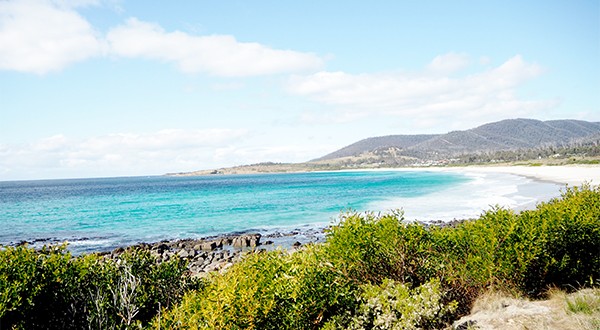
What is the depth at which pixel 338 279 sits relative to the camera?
6.84 m

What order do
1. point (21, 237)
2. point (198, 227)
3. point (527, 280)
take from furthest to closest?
point (198, 227) < point (21, 237) < point (527, 280)

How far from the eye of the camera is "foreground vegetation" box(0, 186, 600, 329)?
18.8ft

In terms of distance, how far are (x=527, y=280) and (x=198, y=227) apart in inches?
1344

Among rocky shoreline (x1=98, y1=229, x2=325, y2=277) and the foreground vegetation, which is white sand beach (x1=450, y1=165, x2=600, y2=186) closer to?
rocky shoreline (x1=98, y1=229, x2=325, y2=277)

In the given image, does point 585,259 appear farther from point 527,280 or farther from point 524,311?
point 524,311

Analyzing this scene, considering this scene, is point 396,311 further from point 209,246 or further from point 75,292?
point 209,246

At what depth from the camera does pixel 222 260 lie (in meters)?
22.4

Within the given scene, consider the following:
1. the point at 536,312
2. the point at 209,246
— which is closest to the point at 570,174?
the point at 209,246

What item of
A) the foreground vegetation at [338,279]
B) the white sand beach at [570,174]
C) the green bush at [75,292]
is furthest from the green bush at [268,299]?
the white sand beach at [570,174]

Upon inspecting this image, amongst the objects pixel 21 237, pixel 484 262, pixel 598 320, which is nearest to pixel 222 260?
pixel 484 262

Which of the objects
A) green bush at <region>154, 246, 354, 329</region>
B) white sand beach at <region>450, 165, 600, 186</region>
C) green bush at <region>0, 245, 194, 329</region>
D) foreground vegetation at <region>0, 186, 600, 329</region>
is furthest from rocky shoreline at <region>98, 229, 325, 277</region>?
white sand beach at <region>450, 165, 600, 186</region>

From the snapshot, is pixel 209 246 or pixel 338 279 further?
pixel 209 246

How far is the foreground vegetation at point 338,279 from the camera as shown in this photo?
5.72m

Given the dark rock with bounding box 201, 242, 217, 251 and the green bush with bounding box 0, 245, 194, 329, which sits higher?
the green bush with bounding box 0, 245, 194, 329
